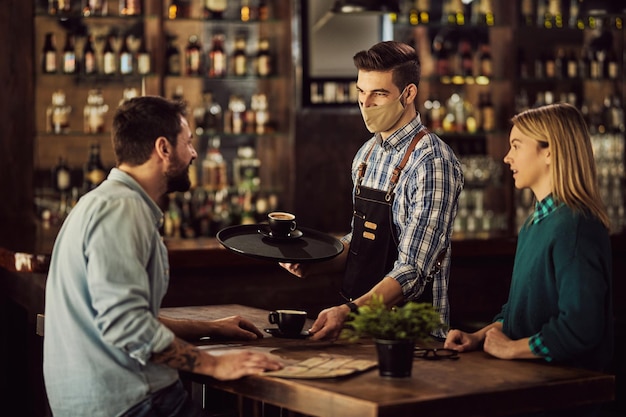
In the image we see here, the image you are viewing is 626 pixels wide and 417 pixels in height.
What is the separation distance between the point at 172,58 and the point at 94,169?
0.90 m

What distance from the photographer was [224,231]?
3.41m

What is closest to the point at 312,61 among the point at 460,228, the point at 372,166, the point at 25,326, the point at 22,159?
the point at 460,228

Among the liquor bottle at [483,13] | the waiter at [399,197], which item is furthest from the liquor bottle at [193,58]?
the waiter at [399,197]

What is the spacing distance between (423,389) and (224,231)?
1.23m

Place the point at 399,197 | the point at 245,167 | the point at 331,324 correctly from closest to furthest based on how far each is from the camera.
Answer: the point at 331,324 → the point at 399,197 → the point at 245,167

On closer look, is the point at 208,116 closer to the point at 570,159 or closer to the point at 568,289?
the point at 570,159

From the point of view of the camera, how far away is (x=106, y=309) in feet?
7.98

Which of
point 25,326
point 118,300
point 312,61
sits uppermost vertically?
point 312,61

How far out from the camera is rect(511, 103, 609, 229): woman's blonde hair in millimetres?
2762

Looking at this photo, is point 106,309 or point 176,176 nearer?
point 106,309

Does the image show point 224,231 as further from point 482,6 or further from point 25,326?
point 482,6

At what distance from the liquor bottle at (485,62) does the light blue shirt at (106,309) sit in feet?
16.2

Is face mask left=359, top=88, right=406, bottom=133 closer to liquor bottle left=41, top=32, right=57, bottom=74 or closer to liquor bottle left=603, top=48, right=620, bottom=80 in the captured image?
liquor bottle left=41, top=32, right=57, bottom=74

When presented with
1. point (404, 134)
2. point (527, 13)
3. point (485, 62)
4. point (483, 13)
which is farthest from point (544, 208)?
point (527, 13)
